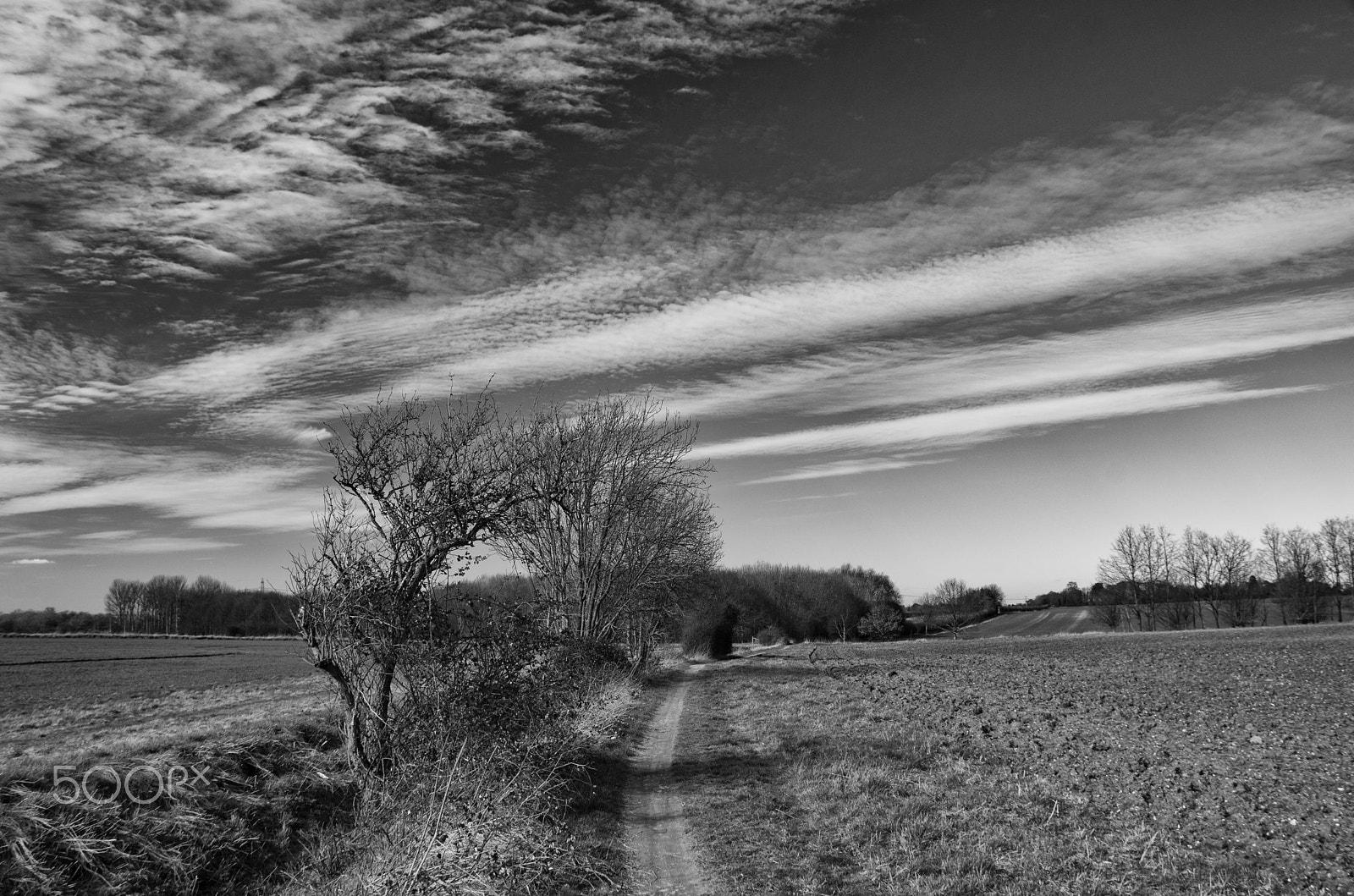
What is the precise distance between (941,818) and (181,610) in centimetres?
10941

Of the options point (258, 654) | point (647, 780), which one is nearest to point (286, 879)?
point (647, 780)

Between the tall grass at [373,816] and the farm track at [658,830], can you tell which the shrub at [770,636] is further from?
the tall grass at [373,816]

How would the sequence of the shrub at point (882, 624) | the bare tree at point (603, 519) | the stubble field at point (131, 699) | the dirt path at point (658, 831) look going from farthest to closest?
1. the shrub at point (882, 624)
2. the bare tree at point (603, 519)
3. the stubble field at point (131, 699)
4. the dirt path at point (658, 831)

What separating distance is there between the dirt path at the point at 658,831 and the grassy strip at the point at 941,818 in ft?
0.77

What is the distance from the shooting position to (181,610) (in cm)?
9581

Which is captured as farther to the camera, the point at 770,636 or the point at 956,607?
the point at 956,607

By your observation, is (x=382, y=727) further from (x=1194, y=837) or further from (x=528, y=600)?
(x=1194, y=837)

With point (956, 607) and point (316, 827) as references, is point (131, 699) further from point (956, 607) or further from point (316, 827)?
point (956, 607)

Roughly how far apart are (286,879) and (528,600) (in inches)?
156

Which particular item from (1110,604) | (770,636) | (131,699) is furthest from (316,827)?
(1110,604)

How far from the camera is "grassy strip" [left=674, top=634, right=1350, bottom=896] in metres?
6.99

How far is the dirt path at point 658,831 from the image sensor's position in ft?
24.0

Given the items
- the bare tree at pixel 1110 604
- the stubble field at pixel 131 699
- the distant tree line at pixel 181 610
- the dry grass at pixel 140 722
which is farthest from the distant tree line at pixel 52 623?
the bare tree at pixel 1110 604

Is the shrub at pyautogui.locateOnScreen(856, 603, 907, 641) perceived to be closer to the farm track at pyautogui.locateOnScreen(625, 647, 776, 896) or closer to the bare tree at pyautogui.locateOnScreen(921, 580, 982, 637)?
the bare tree at pyautogui.locateOnScreen(921, 580, 982, 637)
